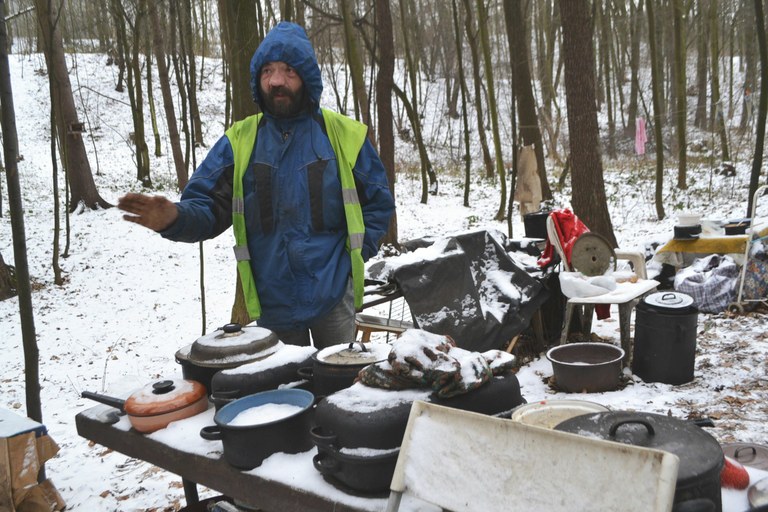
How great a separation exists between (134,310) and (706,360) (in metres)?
7.22

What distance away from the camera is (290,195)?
100 inches

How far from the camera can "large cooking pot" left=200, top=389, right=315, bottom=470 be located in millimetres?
1657

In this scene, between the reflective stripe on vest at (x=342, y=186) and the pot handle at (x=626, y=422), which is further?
the reflective stripe on vest at (x=342, y=186)

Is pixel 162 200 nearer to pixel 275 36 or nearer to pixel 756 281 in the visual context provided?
pixel 275 36

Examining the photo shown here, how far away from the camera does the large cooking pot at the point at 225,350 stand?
204 centimetres

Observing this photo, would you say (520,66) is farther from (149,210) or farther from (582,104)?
(149,210)

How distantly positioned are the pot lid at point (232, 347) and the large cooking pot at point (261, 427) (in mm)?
241

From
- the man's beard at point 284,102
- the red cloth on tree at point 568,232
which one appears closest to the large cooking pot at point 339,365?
the man's beard at point 284,102

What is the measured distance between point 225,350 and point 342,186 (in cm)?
94

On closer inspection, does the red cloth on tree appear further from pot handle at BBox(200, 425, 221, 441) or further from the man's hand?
pot handle at BBox(200, 425, 221, 441)

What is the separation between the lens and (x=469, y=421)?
1.32 m

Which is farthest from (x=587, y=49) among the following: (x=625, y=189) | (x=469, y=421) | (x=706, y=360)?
(x=625, y=189)

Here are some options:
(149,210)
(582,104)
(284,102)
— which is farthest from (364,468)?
(582,104)

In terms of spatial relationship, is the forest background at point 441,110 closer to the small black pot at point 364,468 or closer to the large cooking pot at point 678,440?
the small black pot at point 364,468
